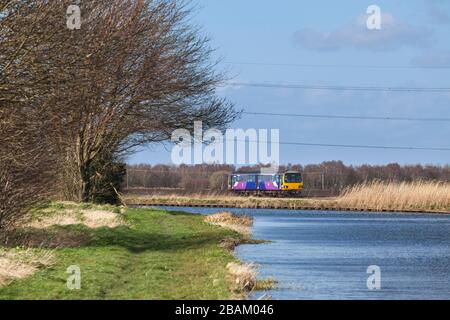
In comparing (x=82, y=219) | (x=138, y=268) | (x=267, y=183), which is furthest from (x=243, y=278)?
(x=267, y=183)

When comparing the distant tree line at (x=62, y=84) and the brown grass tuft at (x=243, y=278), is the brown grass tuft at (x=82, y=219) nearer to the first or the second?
the distant tree line at (x=62, y=84)

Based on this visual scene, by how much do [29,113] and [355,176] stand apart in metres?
81.3

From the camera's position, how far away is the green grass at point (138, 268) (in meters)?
17.1

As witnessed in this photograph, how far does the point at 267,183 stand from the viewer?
10494 centimetres

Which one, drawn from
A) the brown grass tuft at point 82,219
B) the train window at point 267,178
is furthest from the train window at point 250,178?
the brown grass tuft at point 82,219

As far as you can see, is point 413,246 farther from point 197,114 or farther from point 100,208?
point 197,114

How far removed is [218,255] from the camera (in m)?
25.0

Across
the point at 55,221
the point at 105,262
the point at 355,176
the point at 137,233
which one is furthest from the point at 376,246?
the point at 355,176

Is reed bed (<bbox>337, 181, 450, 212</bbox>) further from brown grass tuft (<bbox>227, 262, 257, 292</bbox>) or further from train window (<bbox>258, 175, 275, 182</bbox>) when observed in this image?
brown grass tuft (<bbox>227, 262, 257, 292</bbox>)

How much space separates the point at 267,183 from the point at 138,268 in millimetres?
83544

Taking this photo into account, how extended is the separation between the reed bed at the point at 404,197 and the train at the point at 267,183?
30.1 meters

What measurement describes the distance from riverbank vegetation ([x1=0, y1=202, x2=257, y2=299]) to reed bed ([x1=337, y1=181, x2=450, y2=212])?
3034 cm

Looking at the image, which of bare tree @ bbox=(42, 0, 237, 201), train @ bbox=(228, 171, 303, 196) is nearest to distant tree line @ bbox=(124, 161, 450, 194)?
train @ bbox=(228, 171, 303, 196)
